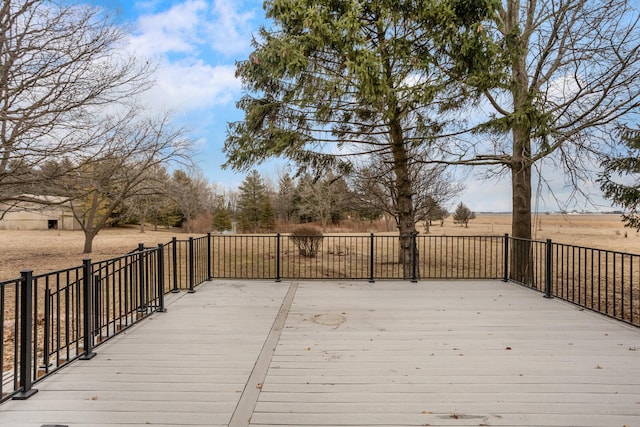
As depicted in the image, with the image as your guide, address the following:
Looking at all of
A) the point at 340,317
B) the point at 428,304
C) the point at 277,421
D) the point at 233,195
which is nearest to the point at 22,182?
the point at 340,317

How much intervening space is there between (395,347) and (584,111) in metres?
6.12

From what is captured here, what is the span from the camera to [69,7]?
6.52 meters

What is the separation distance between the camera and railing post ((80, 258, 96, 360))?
3277 millimetres

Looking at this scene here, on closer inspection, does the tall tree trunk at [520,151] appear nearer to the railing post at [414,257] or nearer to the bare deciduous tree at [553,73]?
the bare deciduous tree at [553,73]

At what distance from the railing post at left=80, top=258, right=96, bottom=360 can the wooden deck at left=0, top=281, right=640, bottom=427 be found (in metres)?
0.11

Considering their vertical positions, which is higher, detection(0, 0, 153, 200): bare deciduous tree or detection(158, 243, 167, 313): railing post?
detection(0, 0, 153, 200): bare deciduous tree

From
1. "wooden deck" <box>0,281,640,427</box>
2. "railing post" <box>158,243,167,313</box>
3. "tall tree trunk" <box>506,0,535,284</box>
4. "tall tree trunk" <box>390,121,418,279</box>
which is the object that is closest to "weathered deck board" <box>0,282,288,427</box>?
"wooden deck" <box>0,281,640,427</box>

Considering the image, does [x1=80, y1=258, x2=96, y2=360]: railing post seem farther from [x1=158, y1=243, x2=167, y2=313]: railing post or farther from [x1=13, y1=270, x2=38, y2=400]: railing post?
[x1=158, y1=243, x2=167, y2=313]: railing post

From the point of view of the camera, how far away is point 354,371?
3049 millimetres

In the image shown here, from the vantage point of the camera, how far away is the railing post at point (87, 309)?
3.28 metres

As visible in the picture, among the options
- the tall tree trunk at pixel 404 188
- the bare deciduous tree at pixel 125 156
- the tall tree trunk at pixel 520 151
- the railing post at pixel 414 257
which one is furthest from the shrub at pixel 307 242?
the tall tree trunk at pixel 520 151

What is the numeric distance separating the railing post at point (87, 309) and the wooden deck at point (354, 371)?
105 mm

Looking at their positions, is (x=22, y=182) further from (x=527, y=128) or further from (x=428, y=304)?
(x=527, y=128)

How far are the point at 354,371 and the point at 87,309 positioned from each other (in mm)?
2503
